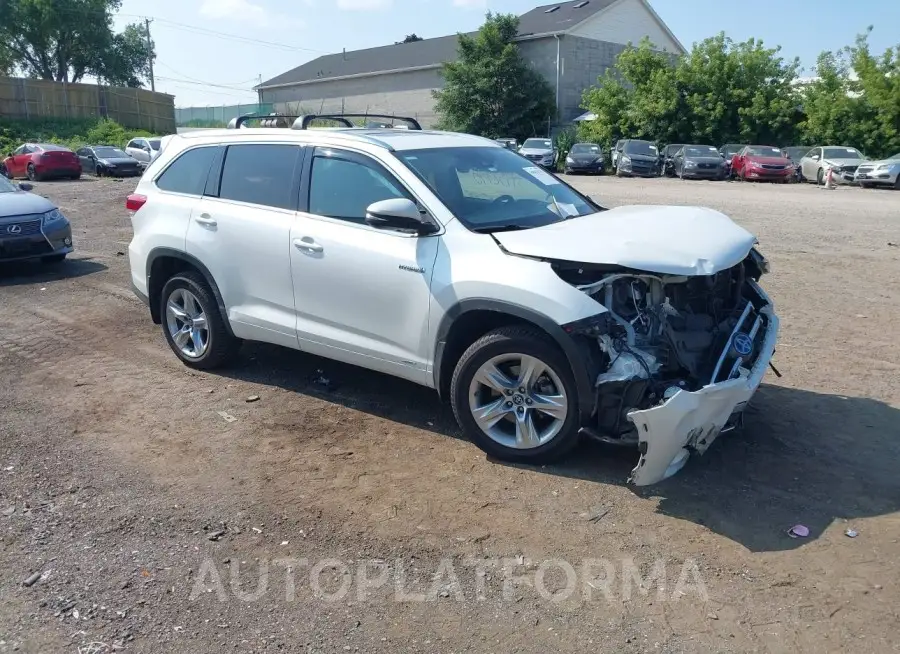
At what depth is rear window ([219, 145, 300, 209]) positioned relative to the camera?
555 centimetres

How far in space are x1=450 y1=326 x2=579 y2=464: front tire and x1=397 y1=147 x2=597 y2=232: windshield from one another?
0.78 m

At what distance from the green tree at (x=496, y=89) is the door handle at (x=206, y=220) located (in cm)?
Answer: 3822

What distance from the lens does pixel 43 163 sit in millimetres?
29781

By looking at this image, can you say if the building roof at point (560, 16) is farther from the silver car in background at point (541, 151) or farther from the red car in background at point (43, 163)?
the red car in background at point (43, 163)

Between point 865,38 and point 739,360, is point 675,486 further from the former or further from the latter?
point 865,38

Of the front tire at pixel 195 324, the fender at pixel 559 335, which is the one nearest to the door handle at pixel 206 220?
the front tire at pixel 195 324

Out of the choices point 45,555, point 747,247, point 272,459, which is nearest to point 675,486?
point 747,247

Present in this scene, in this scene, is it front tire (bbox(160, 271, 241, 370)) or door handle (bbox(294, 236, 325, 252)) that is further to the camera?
front tire (bbox(160, 271, 241, 370))

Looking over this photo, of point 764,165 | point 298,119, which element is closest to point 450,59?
point 764,165

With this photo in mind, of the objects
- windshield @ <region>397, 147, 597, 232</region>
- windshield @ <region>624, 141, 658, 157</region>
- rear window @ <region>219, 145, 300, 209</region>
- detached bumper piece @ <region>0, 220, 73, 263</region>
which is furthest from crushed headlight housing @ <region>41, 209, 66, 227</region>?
windshield @ <region>624, 141, 658, 157</region>

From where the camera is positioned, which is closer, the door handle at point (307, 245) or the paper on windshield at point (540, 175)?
the door handle at point (307, 245)

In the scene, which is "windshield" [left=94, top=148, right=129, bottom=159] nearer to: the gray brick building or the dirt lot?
the gray brick building

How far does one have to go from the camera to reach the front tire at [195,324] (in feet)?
19.9

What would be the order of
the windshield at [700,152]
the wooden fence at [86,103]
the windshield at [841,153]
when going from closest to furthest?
the windshield at [841,153] < the windshield at [700,152] < the wooden fence at [86,103]
